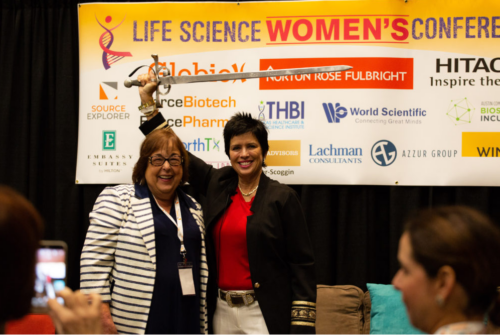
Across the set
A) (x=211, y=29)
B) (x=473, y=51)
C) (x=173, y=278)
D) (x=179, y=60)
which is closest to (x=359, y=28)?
(x=473, y=51)

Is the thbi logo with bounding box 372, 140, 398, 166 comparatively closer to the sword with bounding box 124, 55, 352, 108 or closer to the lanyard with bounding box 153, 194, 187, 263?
the sword with bounding box 124, 55, 352, 108

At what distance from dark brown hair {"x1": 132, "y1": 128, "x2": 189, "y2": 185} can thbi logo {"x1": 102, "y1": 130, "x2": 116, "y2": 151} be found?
91 centimetres

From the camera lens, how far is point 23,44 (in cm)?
323

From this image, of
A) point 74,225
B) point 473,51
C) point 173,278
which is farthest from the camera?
point 74,225

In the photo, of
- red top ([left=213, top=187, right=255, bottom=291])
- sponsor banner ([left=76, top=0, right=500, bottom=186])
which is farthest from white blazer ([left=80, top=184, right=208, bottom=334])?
sponsor banner ([left=76, top=0, right=500, bottom=186])

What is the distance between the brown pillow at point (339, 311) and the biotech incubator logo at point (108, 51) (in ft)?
6.53

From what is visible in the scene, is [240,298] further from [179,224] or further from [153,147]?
[153,147]

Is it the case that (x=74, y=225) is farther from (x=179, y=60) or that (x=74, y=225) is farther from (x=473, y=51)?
(x=473, y=51)

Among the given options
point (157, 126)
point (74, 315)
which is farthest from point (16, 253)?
point (157, 126)

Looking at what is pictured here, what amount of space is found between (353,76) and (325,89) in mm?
194

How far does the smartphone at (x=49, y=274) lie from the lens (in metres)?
0.96

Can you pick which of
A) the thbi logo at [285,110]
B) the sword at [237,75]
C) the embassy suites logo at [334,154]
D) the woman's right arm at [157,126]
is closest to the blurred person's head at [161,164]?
the woman's right arm at [157,126]

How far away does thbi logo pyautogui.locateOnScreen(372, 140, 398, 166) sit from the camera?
9.55 feet

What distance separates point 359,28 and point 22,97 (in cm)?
234
